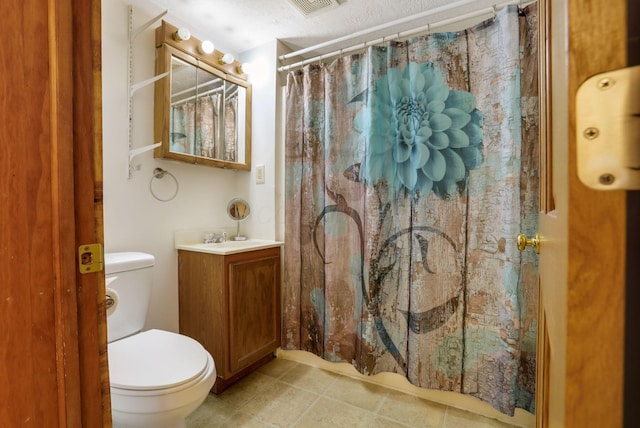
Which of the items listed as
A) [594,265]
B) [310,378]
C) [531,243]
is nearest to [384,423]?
[310,378]

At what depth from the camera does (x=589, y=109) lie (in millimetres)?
213

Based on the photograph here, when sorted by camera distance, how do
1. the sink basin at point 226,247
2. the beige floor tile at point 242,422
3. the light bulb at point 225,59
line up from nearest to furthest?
1. the beige floor tile at point 242,422
2. the sink basin at point 226,247
3. the light bulb at point 225,59

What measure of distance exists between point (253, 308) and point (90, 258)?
1296 millimetres

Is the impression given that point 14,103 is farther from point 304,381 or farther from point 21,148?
point 304,381

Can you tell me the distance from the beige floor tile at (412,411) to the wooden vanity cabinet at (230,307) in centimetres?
80

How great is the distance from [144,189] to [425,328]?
1776 mm

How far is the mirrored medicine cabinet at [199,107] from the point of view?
1640 millimetres

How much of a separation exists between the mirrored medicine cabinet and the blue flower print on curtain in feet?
3.07

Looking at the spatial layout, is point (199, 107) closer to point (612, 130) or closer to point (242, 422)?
point (242, 422)

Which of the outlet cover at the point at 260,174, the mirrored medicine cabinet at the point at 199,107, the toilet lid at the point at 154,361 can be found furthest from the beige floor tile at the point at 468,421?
the mirrored medicine cabinet at the point at 199,107

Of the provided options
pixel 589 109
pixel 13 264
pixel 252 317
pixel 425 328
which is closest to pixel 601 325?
pixel 589 109

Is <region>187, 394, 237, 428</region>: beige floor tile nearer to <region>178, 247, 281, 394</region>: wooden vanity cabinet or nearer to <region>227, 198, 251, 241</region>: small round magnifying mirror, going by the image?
<region>178, 247, 281, 394</region>: wooden vanity cabinet

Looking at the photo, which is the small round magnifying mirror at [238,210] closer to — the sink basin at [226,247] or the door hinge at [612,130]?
the sink basin at [226,247]

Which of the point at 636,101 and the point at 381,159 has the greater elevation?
the point at 381,159
